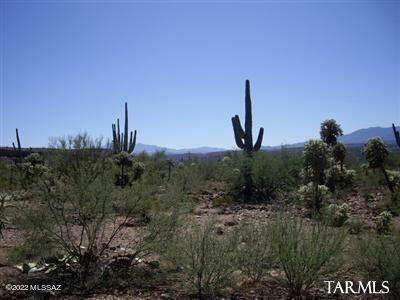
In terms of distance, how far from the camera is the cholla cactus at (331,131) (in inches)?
673

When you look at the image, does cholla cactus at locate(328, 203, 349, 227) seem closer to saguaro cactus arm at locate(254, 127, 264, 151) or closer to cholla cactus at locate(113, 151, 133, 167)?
saguaro cactus arm at locate(254, 127, 264, 151)

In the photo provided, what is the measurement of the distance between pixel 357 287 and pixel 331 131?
1133 cm

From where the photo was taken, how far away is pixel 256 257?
6.73 metres

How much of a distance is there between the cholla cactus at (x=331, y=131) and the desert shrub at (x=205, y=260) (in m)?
11.7

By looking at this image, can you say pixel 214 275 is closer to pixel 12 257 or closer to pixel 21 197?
pixel 12 257

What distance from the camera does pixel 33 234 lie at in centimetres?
721


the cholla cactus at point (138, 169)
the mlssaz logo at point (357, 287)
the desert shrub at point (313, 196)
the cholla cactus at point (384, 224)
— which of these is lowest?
the mlssaz logo at point (357, 287)

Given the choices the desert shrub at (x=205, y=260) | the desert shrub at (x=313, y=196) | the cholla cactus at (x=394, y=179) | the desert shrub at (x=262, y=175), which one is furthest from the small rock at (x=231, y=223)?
the cholla cactus at (x=394, y=179)

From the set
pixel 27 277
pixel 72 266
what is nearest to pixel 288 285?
pixel 72 266

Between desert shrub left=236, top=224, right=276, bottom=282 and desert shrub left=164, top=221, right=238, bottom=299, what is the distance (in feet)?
0.77

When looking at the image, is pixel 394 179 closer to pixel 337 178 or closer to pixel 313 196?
pixel 337 178

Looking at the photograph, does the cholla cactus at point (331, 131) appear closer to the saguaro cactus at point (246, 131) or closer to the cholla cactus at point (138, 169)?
the saguaro cactus at point (246, 131)

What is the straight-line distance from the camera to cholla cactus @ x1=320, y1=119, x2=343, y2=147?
1709 centimetres

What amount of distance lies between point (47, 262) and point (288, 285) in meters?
4.12
